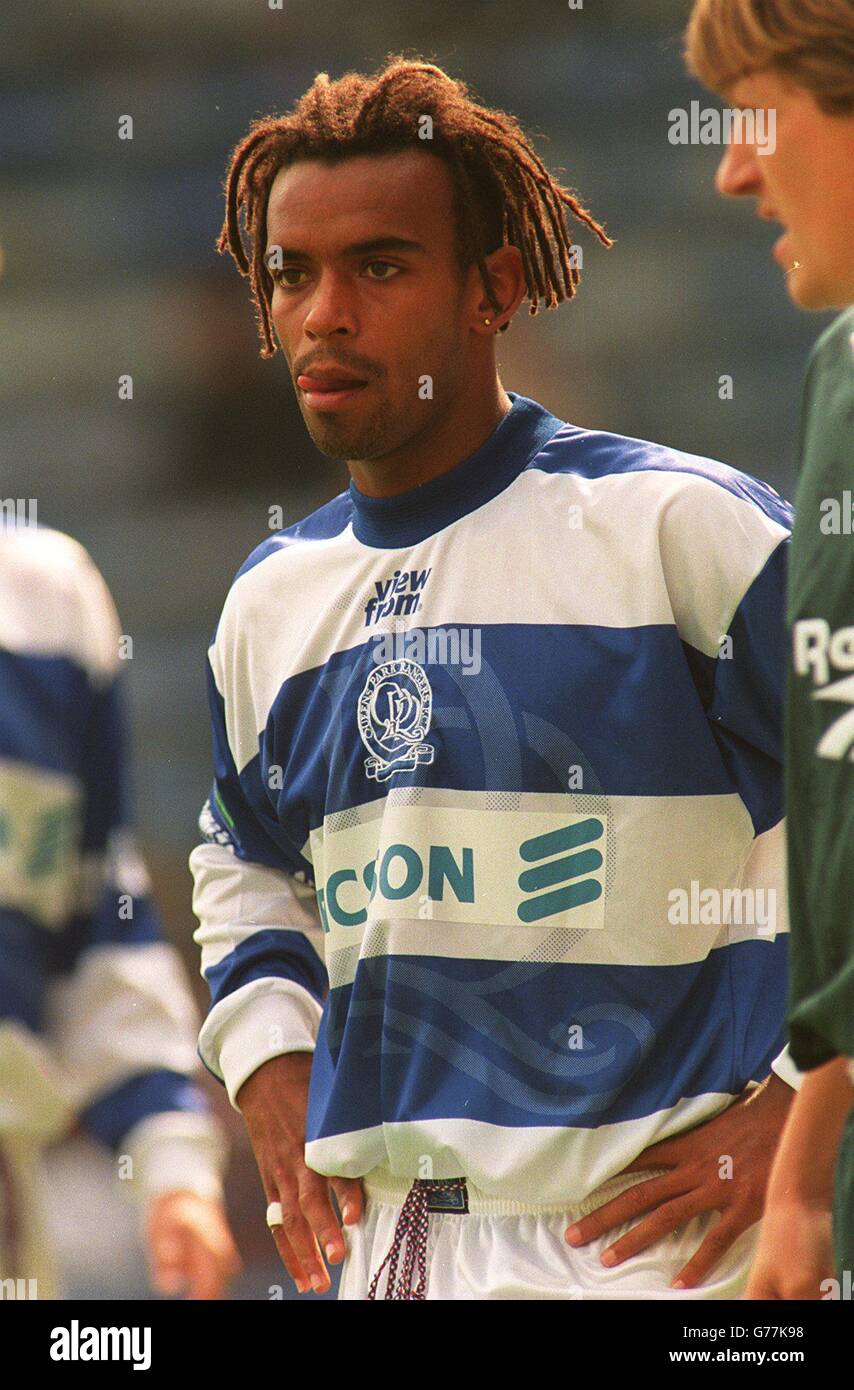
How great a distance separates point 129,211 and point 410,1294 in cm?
→ 373

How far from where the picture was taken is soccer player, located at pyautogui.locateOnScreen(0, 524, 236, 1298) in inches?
78.9

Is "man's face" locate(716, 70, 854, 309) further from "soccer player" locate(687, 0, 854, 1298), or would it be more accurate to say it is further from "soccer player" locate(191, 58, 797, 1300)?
"soccer player" locate(191, 58, 797, 1300)

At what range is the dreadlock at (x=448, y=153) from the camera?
7.98ft

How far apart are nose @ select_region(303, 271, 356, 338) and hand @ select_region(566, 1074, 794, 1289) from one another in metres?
0.96

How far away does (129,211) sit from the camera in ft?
17.9

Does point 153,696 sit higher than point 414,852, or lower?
higher

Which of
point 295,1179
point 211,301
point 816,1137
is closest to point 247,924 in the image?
point 295,1179

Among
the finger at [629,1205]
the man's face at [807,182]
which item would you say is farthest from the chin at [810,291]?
the finger at [629,1205]

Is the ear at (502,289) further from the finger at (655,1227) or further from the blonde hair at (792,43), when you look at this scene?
the finger at (655,1227)

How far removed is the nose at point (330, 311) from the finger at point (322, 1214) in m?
0.98
